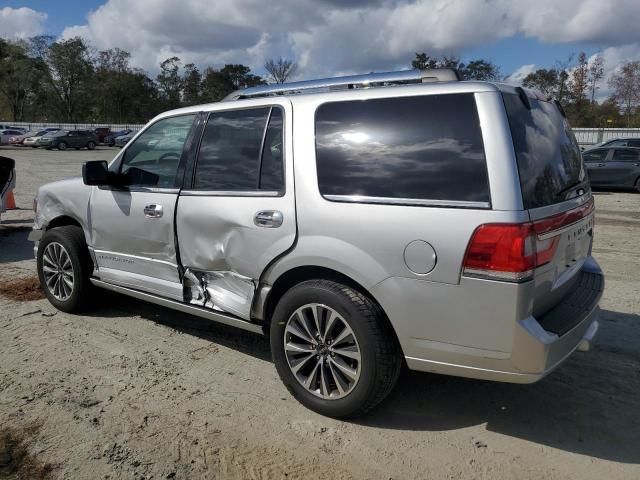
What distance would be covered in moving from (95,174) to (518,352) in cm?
361

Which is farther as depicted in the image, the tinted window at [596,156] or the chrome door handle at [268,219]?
the tinted window at [596,156]

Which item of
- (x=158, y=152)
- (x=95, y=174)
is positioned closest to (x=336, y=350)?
Result: (x=158, y=152)

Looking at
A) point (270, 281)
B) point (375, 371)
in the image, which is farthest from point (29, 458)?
point (375, 371)

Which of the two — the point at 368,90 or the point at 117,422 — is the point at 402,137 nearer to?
the point at 368,90

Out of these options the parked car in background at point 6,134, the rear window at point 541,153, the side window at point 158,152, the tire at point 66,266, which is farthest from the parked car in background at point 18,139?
the rear window at point 541,153

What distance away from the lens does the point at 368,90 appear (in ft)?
11.0

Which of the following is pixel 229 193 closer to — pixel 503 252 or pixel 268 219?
pixel 268 219

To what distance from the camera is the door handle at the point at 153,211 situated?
4316 mm

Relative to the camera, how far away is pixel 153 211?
14.3 feet

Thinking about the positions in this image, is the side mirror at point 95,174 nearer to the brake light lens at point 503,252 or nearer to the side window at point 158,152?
the side window at point 158,152

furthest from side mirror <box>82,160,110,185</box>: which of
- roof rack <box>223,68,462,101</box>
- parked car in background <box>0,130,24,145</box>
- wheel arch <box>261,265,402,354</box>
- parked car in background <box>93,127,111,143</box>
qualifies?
parked car in background <box>93,127,111,143</box>

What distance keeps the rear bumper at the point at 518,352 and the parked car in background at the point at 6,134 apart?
160 ft

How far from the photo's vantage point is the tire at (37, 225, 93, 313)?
5.08m

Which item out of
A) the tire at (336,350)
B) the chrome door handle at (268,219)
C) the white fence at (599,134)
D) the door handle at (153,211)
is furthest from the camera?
the white fence at (599,134)
